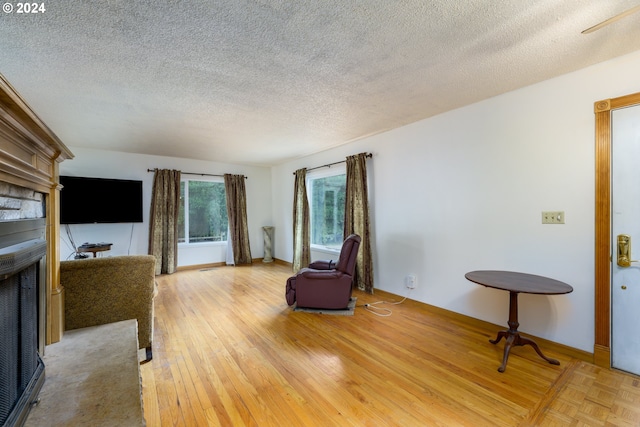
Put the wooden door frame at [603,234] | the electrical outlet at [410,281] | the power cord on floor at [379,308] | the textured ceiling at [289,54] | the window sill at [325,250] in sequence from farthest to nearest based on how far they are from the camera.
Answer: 1. the window sill at [325,250]
2. the electrical outlet at [410,281]
3. the power cord on floor at [379,308]
4. the wooden door frame at [603,234]
5. the textured ceiling at [289,54]

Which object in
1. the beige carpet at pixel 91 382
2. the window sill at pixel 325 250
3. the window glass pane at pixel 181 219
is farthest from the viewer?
Result: the window glass pane at pixel 181 219

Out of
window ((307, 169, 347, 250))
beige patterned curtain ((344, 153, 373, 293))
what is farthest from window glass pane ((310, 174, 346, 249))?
beige patterned curtain ((344, 153, 373, 293))

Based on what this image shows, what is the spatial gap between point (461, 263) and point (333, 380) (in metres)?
1.95

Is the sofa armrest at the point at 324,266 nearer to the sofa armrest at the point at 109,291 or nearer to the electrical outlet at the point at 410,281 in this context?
the electrical outlet at the point at 410,281

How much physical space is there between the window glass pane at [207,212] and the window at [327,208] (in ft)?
6.98

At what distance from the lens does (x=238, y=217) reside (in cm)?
616

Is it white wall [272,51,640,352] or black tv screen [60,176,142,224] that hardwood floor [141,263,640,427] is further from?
black tv screen [60,176,142,224]

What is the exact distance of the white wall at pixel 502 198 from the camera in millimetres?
2281

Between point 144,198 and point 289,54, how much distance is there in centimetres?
468

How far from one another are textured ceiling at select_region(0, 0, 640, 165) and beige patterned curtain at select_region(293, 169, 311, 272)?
2.25m

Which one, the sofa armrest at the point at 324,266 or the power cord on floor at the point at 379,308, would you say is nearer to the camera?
the power cord on floor at the point at 379,308

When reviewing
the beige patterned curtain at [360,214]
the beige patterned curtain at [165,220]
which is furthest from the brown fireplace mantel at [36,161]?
the beige patterned curtain at [165,220]

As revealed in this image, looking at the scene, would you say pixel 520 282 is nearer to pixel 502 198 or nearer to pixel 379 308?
pixel 502 198

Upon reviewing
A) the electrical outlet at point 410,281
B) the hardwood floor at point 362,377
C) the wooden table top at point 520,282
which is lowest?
the hardwood floor at point 362,377
